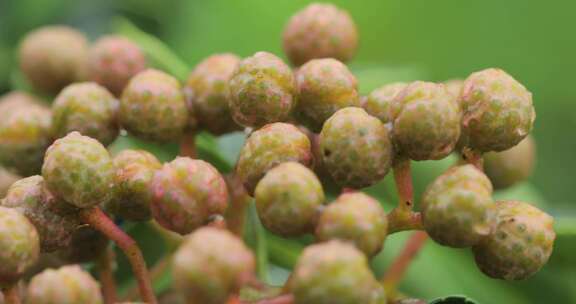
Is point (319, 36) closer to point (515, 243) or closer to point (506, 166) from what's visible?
point (506, 166)

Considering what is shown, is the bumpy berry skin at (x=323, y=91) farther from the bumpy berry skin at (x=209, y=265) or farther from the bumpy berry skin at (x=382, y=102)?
the bumpy berry skin at (x=209, y=265)

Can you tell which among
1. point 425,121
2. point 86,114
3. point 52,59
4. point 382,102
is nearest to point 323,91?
point 382,102

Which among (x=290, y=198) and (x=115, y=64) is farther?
(x=115, y=64)

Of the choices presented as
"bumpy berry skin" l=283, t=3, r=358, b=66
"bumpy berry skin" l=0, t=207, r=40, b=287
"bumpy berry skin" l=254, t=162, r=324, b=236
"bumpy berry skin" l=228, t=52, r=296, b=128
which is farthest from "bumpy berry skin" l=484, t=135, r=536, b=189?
"bumpy berry skin" l=0, t=207, r=40, b=287

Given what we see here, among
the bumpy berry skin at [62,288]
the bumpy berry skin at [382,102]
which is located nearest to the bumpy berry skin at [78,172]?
the bumpy berry skin at [62,288]

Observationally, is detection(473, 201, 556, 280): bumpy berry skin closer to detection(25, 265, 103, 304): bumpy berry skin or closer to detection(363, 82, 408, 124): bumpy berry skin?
detection(363, 82, 408, 124): bumpy berry skin

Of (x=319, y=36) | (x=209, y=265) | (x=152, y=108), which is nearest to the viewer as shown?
(x=209, y=265)

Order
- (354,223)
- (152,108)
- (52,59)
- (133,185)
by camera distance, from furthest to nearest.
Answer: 1. (52,59)
2. (152,108)
3. (133,185)
4. (354,223)

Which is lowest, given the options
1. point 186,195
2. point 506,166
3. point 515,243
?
point 506,166
